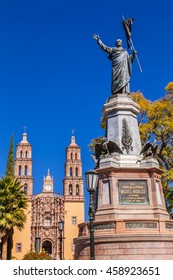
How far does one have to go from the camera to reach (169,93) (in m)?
24.8

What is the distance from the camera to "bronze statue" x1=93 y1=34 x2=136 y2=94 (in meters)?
14.4

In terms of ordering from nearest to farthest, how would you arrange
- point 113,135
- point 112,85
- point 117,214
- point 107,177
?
point 117,214, point 107,177, point 113,135, point 112,85

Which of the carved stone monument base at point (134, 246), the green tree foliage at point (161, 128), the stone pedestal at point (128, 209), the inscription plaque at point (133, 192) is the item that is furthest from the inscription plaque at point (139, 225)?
the green tree foliage at point (161, 128)

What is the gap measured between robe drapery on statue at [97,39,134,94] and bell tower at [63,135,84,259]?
154ft

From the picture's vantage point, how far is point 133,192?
37.3ft

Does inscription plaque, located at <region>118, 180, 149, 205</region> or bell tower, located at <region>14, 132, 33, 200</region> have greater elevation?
bell tower, located at <region>14, 132, 33, 200</region>

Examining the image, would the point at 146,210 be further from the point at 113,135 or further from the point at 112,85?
the point at 112,85

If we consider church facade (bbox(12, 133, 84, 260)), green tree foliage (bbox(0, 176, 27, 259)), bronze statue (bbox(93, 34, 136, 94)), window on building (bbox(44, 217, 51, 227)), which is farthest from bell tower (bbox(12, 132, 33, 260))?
bronze statue (bbox(93, 34, 136, 94))

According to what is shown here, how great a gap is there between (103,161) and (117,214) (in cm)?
198

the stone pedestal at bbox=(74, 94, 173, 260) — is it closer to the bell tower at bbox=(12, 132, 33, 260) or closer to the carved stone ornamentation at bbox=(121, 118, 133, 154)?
the carved stone ornamentation at bbox=(121, 118, 133, 154)

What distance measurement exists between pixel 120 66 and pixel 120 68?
10cm

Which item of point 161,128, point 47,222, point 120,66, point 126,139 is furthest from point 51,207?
point 126,139

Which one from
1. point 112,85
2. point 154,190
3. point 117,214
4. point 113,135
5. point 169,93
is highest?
point 169,93
